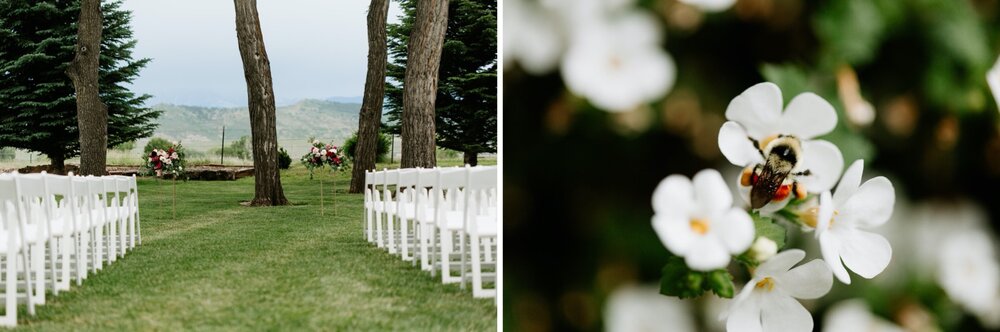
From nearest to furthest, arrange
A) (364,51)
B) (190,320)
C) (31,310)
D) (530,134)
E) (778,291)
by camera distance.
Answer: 1. (530,134)
2. (778,291)
3. (31,310)
4. (190,320)
5. (364,51)

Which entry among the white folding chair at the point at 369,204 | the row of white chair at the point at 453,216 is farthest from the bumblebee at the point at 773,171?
the white folding chair at the point at 369,204

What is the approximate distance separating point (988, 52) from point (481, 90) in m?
6.47

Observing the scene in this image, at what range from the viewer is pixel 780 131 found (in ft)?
2.35

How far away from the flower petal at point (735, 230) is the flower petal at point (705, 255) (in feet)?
0.07

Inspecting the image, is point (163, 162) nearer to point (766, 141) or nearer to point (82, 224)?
point (82, 224)

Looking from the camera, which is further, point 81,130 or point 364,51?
point 364,51

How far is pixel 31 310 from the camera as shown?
2256 mm

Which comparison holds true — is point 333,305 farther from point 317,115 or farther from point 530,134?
point 317,115

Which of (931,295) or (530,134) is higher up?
(530,134)

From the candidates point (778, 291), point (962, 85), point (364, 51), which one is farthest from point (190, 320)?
point (364, 51)

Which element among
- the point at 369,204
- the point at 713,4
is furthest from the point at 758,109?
the point at 369,204

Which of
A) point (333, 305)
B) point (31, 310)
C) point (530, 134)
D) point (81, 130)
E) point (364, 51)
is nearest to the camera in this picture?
point (530, 134)

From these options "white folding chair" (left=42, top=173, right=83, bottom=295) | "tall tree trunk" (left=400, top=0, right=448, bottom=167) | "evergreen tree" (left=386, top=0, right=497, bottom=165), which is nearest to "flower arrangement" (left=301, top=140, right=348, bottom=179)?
"tall tree trunk" (left=400, top=0, right=448, bottom=167)

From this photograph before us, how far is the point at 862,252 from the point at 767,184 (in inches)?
6.8
